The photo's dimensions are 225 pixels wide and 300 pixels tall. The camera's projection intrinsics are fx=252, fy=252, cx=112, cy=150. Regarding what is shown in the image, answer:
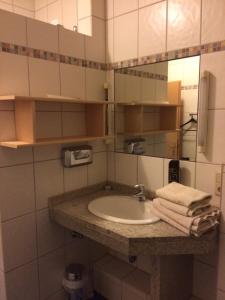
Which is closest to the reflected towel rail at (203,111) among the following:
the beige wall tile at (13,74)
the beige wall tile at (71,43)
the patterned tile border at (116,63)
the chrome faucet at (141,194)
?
the patterned tile border at (116,63)

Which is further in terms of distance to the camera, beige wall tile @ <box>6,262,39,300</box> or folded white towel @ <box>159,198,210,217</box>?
beige wall tile @ <box>6,262,39,300</box>

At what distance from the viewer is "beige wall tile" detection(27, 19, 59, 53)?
135cm

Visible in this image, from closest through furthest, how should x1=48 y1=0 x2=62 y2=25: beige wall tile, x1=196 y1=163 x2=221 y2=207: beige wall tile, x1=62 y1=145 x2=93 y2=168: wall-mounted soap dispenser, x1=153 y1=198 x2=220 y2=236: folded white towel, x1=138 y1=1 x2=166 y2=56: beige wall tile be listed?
x1=153 y1=198 x2=220 y2=236: folded white towel → x1=196 y1=163 x2=221 y2=207: beige wall tile → x1=138 y1=1 x2=166 y2=56: beige wall tile → x1=62 y1=145 x2=93 y2=168: wall-mounted soap dispenser → x1=48 y1=0 x2=62 y2=25: beige wall tile

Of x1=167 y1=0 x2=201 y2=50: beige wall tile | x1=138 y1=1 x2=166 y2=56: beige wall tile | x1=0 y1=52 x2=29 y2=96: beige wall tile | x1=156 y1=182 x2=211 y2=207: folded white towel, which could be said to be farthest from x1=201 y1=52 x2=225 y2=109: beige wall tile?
x1=0 y1=52 x2=29 y2=96: beige wall tile

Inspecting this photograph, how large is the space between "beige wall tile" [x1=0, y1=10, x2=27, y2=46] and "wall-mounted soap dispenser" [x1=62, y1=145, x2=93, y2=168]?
0.65 m

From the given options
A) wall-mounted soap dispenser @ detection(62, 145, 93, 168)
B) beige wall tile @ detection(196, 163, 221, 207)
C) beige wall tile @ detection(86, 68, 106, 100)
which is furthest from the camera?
beige wall tile @ detection(86, 68, 106, 100)

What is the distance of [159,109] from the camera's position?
156 centimetres

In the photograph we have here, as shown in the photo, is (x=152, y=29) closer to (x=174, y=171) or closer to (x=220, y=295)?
(x=174, y=171)

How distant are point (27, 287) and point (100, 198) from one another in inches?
26.3

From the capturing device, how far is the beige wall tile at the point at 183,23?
1315 mm

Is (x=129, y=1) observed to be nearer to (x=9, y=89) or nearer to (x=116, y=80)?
(x=116, y=80)

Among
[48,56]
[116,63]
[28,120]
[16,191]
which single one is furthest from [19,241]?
[116,63]

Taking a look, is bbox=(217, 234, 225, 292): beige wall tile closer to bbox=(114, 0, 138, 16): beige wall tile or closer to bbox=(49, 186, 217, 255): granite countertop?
bbox=(49, 186, 217, 255): granite countertop

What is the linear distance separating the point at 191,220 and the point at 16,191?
0.91 meters
